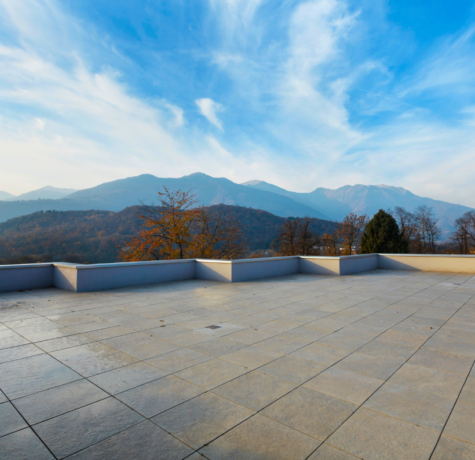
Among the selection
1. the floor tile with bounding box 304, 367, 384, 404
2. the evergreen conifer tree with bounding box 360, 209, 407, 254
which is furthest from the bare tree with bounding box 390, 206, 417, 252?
the floor tile with bounding box 304, 367, 384, 404

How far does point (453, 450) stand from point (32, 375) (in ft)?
11.1

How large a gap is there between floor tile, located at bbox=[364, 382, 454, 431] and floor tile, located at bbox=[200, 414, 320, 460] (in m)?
0.73

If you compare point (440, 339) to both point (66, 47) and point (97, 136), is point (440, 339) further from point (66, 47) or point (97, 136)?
point (97, 136)

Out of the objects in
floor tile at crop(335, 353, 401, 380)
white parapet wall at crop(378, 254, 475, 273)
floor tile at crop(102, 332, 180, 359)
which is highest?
white parapet wall at crop(378, 254, 475, 273)

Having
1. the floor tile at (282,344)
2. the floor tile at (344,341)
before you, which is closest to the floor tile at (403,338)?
the floor tile at (344,341)

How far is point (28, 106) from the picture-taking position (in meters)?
12.8

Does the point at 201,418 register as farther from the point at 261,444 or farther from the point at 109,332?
the point at 109,332

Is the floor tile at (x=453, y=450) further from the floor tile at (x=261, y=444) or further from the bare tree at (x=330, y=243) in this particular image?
the bare tree at (x=330, y=243)

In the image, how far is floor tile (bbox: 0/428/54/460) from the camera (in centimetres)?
159

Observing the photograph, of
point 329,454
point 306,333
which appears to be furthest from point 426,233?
point 329,454

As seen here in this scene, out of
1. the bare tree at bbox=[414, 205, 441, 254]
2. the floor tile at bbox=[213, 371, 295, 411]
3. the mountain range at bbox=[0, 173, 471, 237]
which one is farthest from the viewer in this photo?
the mountain range at bbox=[0, 173, 471, 237]

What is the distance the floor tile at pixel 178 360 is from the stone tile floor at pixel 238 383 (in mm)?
20

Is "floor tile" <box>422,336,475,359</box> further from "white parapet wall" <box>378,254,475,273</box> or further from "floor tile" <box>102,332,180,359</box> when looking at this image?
"white parapet wall" <box>378,254,475,273</box>

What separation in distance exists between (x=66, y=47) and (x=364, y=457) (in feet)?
50.9
